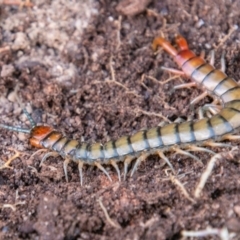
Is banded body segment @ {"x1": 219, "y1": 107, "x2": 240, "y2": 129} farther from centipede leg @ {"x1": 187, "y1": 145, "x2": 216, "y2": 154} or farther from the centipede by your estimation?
centipede leg @ {"x1": 187, "y1": 145, "x2": 216, "y2": 154}

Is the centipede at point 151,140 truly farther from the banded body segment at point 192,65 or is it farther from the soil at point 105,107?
the banded body segment at point 192,65

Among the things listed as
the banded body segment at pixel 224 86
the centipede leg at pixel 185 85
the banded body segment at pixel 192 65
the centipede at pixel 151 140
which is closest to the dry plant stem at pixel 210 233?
the centipede at pixel 151 140

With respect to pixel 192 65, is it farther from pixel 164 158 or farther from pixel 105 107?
pixel 164 158

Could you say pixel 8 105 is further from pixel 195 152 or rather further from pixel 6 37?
pixel 195 152

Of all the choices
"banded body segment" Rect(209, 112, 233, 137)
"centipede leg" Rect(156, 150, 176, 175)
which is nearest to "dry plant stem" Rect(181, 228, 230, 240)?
"centipede leg" Rect(156, 150, 176, 175)

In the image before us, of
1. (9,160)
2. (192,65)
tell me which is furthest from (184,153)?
(9,160)

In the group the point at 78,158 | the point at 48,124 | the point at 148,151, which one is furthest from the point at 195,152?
the point at 48,124
